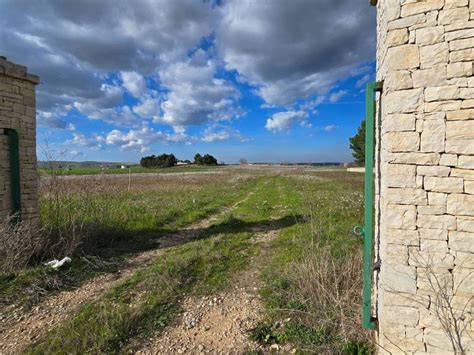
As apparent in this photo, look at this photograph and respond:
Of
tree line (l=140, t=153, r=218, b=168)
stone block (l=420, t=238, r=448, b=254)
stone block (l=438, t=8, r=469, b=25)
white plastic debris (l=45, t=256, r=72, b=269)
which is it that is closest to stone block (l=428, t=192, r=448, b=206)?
stone block (l=420, t=238, r=448, b=254)

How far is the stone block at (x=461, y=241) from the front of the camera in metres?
2.65

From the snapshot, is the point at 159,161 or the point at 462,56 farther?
the point at 159,161

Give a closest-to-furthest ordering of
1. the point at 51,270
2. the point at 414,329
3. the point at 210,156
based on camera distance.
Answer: the point at 414,329, the point at 51,270, the point at 210,156

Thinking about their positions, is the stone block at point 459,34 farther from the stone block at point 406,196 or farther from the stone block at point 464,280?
the stone block at point 464,280

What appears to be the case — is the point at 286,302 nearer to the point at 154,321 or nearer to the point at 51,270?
the point at 154,321

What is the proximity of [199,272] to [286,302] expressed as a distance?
83.8 inches

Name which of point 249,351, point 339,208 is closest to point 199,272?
point 249,351

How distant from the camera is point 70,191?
8.56 meters

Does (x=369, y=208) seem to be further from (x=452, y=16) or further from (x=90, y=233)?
(x=90, y=233)

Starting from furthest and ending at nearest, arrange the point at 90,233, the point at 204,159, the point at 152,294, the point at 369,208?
the point at 204,159 < the point at 90,233 < the point at 152,294 < the point at 369,208

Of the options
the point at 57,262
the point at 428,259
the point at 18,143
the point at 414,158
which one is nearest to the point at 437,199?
the point at 414,158

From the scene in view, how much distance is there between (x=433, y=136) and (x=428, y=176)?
0.40 m

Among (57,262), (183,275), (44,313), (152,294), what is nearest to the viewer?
(44,313)

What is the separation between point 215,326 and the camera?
13.0ft
